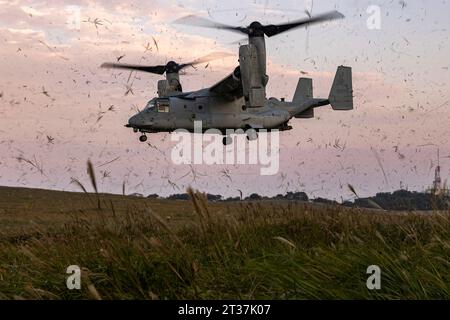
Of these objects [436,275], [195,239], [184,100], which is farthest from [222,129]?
[436,275]

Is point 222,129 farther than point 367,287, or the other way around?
point 222,129

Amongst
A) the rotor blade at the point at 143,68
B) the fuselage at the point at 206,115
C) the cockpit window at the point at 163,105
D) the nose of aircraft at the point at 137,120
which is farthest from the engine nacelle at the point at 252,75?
the rotor blade at the point at 143,68

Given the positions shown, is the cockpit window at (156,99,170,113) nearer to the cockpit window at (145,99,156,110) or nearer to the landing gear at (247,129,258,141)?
the cockpit window at (145,99,156,110)

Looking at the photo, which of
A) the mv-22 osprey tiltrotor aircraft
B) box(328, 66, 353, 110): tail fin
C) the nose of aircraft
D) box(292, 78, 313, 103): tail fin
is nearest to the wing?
→ the mv-22 osprey tiltrotor aircraft

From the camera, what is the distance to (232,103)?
124 ft

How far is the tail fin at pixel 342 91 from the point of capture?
155 ft

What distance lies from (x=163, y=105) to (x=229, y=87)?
4.54m

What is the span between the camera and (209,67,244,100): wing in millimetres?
36406

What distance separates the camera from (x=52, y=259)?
5211 mm

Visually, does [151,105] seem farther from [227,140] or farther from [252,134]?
[252,134]

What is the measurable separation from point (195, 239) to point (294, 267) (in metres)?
2.14

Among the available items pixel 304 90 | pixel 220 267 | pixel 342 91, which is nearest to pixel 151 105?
pixel 342 91
